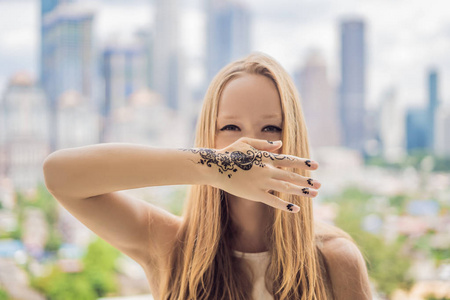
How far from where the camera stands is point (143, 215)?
93 cm

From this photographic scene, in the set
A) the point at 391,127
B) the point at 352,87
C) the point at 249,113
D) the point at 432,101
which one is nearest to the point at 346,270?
the point at 249,113

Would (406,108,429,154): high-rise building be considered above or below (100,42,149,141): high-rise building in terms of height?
below

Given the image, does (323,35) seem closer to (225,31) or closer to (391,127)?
(225,31)

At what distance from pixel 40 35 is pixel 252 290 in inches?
159

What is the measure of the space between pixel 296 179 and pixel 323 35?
17.2 ft

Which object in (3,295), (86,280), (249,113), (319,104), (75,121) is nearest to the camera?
(249,113)

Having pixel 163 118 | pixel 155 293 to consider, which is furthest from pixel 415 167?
pixel 155 293

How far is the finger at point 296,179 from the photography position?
0.73m

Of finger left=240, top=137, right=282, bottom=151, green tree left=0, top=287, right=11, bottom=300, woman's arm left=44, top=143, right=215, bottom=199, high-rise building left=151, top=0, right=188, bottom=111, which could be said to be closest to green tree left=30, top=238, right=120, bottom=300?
green tree left=0, top=287, right=11, bottom=300

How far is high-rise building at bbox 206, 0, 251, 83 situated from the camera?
17.4ft

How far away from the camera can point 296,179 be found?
729 millimetres

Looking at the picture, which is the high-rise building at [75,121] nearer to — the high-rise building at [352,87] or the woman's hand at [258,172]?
the high-rise building at [352,87]

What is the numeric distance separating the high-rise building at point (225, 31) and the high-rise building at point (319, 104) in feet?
2.96

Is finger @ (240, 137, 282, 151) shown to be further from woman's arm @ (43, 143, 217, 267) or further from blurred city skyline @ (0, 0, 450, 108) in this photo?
blurred city skyline @ (0, 0, 450, 108)
